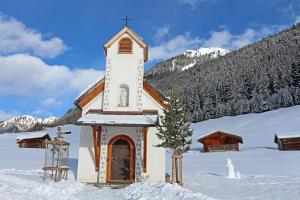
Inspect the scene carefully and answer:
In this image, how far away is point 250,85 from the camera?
120375mm

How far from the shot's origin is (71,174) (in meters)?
22.1

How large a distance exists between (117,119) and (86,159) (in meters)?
3.19

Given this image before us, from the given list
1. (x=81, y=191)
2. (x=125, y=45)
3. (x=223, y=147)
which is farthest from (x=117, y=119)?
(x=223, y=147)

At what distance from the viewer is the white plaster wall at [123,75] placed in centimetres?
2156

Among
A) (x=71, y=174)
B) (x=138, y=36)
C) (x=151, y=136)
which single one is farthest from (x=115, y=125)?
(x=138, y=36)

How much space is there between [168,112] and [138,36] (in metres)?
6.03

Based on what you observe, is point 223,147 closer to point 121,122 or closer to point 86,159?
point 86,159

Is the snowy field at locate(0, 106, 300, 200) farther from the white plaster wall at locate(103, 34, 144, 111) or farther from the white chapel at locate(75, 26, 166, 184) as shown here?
the white plaster wall at locate(103, 34, 144, 111)

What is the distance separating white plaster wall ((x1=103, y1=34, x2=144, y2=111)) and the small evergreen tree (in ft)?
8.64

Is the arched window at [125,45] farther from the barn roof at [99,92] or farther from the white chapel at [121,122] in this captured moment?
the barn roof at [99,92]

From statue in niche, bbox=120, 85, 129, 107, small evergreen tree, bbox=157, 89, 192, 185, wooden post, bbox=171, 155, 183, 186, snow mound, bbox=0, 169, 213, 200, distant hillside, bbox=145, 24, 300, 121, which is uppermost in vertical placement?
distant hillside, bbox=145, 24, 300, 121

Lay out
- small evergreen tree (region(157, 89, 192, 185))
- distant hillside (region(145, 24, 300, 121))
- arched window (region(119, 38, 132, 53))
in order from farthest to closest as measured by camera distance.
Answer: distant hillside (region(145, 24, 300, 121))
arched window (region(119, 38, 132, 53))
small evergreen tree (region(157, 89, 192, 185))

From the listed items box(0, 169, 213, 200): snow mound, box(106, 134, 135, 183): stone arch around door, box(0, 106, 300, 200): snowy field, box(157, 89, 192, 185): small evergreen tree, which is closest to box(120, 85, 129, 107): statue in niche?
box(106, 134, 135, 183): stone arch around door

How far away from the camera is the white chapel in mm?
20625
